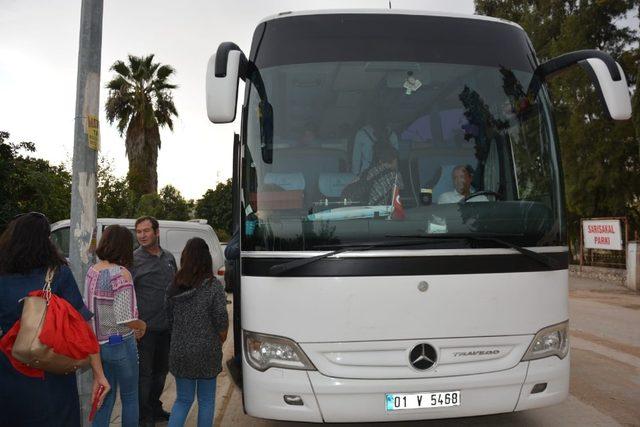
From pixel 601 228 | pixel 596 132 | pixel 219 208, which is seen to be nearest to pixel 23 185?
pixel 601 228

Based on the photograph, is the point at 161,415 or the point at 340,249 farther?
the point at 161,415

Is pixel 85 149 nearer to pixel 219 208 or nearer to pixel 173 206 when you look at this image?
pixel 173 206

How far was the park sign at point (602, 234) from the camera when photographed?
18422mm

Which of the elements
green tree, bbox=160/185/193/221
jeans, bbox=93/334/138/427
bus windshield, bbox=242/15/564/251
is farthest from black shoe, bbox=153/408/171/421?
green tree, bbox=160/185/193/221

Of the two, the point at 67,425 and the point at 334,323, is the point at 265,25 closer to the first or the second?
the point at 334,323

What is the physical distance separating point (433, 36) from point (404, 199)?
1.25m

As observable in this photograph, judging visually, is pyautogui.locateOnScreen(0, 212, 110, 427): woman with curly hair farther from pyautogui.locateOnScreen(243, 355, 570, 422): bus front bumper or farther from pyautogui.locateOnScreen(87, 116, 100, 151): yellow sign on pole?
pyautogui.locateOnScreen(87, 116, 100, 151): yellow sign on pole

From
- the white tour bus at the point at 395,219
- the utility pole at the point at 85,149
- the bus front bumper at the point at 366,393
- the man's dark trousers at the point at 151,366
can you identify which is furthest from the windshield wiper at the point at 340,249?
the utility pole at the point at 85,149

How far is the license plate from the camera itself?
12.1 feet

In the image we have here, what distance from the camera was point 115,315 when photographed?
3.95 metres

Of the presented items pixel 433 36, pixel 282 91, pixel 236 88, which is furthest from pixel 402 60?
pixel 236 88

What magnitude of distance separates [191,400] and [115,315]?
32.0 inches

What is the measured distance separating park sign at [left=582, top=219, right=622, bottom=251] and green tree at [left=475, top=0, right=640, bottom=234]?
2.01m

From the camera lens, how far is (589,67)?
13.9 ft
